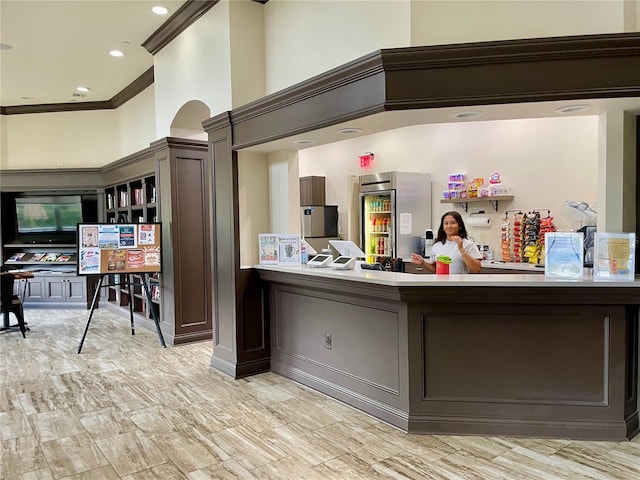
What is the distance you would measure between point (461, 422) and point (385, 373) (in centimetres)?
62

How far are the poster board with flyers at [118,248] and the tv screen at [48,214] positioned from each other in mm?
3763

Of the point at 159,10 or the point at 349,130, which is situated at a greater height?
the point at 159,10

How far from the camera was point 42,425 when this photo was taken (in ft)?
11.6

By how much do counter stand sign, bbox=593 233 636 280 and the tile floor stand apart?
1104mm

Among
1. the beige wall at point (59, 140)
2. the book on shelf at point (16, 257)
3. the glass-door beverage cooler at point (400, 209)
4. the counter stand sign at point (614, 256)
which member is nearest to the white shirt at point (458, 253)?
the counter stand sign at point (614, 256)

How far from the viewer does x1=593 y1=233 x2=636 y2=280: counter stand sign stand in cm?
306

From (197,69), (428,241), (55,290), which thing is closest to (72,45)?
(197,69)

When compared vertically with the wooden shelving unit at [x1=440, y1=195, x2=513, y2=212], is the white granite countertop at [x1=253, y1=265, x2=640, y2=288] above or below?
below

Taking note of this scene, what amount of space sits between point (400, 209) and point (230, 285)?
2.69 metres

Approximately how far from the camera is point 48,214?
899cm

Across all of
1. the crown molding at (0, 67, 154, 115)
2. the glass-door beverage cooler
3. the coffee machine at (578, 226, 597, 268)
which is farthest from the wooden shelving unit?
the crown molding at (0, 67, 154, 115)

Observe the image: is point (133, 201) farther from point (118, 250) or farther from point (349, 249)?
point (349, 249)

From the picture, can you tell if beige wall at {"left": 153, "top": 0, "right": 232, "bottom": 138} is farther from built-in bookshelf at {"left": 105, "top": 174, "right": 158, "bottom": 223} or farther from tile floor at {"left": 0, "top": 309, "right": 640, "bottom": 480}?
tile floor at {"left": 0, "top": 309, "right": 640, "bottom": 480}

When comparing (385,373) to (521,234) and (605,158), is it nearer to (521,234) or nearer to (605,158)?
(605,158)
